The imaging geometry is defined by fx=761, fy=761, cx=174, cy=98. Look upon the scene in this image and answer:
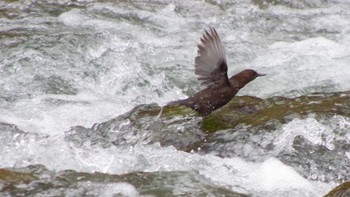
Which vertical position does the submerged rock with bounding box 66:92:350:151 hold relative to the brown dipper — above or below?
below

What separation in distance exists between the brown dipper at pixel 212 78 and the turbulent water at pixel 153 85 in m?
0.24

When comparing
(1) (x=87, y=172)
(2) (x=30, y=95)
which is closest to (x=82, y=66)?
(2) (x=30, y=95)

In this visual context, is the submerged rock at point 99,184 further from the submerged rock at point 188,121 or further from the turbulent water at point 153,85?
the submerged rock at point 188,121

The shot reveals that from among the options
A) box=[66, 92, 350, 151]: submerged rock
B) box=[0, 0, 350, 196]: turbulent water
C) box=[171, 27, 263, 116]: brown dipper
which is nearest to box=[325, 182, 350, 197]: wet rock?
box=[0, 0, 350, 196]: turbulent water

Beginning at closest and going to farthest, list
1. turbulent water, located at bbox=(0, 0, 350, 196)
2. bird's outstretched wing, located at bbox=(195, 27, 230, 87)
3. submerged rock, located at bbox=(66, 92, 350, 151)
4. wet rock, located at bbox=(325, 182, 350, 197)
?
wet rock, located at bbox=(325, 182, 350, 197)
turbulent water, located at bbox=(0, 0, 350, 196)
submerged rock, located at bbox=(66, 92, 350, 151)
bird's outstretched wing, located at bbox=(195, 27, 230, 87)

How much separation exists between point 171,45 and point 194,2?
6.14 ft

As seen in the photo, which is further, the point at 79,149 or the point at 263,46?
the point at 263,46

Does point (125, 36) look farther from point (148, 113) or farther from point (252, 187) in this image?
point (252, 187)

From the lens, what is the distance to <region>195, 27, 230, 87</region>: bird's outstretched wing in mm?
5090

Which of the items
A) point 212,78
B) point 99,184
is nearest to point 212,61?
point 212,78

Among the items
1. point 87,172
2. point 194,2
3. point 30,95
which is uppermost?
point 87,172

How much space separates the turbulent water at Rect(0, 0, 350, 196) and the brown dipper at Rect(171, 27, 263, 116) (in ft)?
0.78

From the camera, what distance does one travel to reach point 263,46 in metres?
7.65

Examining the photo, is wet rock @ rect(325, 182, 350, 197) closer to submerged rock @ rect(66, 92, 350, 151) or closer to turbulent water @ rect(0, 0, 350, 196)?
turbulent water @ rect(0, 0, 350, 196)
